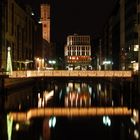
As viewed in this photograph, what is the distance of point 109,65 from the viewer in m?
195

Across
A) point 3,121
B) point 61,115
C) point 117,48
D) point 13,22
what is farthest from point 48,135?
point 117,48

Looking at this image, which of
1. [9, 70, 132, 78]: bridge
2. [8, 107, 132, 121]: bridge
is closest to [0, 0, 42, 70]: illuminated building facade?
[9, 70, 132, 78]: bridge

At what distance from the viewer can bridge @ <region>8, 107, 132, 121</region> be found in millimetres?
63375

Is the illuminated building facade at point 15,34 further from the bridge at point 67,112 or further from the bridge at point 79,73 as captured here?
the bridge at point 67,112

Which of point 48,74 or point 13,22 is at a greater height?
point 13,22

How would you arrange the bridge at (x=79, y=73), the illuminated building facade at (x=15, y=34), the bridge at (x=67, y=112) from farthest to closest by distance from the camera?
the illuminated building facade at (x=15, y=34) → the bridge at (x=79, y=73) → the bridge at (x=67, y=112)

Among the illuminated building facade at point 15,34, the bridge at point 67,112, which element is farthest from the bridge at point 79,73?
the bridge at point 67,112

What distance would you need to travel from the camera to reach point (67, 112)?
230 ft

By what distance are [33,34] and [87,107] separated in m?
117

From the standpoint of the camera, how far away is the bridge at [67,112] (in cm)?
Answer: 6338

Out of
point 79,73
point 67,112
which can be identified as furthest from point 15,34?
point 67,112

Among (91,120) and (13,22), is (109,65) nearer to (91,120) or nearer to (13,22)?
(13,22)

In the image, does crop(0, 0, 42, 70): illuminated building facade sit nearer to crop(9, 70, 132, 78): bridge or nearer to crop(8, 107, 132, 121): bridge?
crop(9, 70, 132, 78): bridge

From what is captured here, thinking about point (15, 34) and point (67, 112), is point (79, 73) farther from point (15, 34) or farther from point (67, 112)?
point (15, 34)
